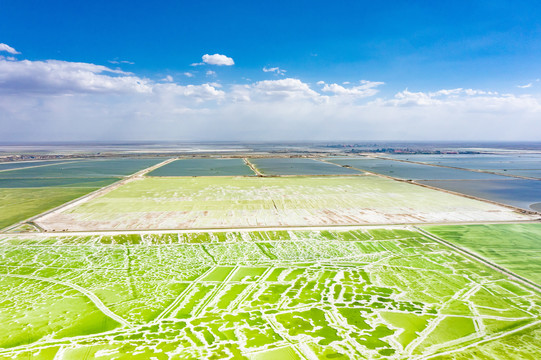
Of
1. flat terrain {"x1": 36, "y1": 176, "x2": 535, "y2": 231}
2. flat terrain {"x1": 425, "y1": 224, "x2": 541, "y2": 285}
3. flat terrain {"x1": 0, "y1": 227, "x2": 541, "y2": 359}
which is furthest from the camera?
flat terrain {"x1": 36, "y1": 176, "x2": 535, "y2": 231}

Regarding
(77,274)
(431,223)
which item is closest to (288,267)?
(77,274)

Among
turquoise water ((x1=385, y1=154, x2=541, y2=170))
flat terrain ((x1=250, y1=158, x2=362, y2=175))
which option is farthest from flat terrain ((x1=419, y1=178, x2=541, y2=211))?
turquoise water ((x1=385, y1=154, x2=541, y2=170))

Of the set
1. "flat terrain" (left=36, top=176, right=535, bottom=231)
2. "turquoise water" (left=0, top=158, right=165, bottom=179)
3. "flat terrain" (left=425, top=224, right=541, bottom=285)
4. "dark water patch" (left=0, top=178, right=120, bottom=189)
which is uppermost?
"turquoise water" (left=0, top=158, right=165, bottom=179)

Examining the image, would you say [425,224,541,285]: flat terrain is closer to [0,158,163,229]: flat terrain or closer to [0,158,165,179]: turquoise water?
[0,158,163,229]: flat terrain

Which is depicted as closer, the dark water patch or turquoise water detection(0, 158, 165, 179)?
the dark water patch

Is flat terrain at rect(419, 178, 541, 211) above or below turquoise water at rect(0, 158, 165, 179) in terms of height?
below
